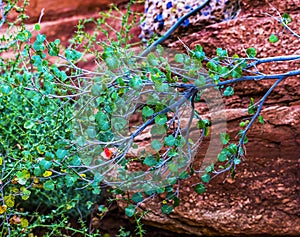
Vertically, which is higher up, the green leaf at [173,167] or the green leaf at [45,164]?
the green leaf at [45,164]

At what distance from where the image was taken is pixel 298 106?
71.4 inches

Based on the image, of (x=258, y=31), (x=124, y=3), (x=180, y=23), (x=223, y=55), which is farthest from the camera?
(x=124, y=3)

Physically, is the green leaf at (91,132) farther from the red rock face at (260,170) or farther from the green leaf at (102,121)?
the red rock face at (260,170)

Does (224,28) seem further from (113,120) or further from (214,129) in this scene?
(113,120)

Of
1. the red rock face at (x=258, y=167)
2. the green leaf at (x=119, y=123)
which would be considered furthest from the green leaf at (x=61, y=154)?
the red rock face at (x=258, y=167)

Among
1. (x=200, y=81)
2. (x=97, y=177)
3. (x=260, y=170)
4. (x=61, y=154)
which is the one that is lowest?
(x=260, y=170)

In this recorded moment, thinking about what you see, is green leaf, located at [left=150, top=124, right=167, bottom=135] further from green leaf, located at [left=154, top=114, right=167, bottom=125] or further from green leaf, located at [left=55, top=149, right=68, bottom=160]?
green leaf, located at [left=55, top=149, right=68, bottom=160]

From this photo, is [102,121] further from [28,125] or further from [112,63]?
[28,125]

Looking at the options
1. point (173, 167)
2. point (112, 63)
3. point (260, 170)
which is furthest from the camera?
point (260, 170)

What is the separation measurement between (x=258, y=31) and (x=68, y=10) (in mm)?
1568

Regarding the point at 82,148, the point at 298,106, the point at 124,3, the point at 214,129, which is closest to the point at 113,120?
the point at 82,148

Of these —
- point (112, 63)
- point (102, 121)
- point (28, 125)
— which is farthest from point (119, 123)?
point (28, 125)

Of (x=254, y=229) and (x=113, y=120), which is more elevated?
(x=113, y=120)

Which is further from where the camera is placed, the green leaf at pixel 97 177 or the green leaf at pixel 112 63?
the green leaf at pixel 97 177
